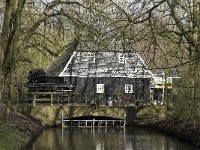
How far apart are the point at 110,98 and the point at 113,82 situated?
433 centimetres

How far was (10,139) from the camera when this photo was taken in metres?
19.2

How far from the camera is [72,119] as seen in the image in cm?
3916

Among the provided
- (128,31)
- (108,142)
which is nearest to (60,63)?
(108,142)

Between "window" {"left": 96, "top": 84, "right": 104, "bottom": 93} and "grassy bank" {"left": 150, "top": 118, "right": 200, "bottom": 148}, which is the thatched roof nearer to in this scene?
"window" {"left": 96, "top": 84, "right": 104, "bottom": 93}

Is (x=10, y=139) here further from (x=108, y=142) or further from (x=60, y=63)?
(x=60, y=63)

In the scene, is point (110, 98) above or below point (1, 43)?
below

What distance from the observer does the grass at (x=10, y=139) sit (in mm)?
17783

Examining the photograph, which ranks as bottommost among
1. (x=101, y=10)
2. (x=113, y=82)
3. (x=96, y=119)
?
(x=96, y=119)

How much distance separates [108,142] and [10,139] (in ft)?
27.6

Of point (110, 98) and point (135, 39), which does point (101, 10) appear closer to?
point (135, 39)

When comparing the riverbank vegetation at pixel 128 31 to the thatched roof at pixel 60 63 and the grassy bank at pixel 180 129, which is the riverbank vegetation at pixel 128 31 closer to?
the grassy bank at pixel 180 129

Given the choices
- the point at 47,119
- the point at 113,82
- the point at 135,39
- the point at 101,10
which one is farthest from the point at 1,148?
the point at 113,82

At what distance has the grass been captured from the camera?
17783 mm

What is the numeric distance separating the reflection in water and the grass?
4.48 feet
